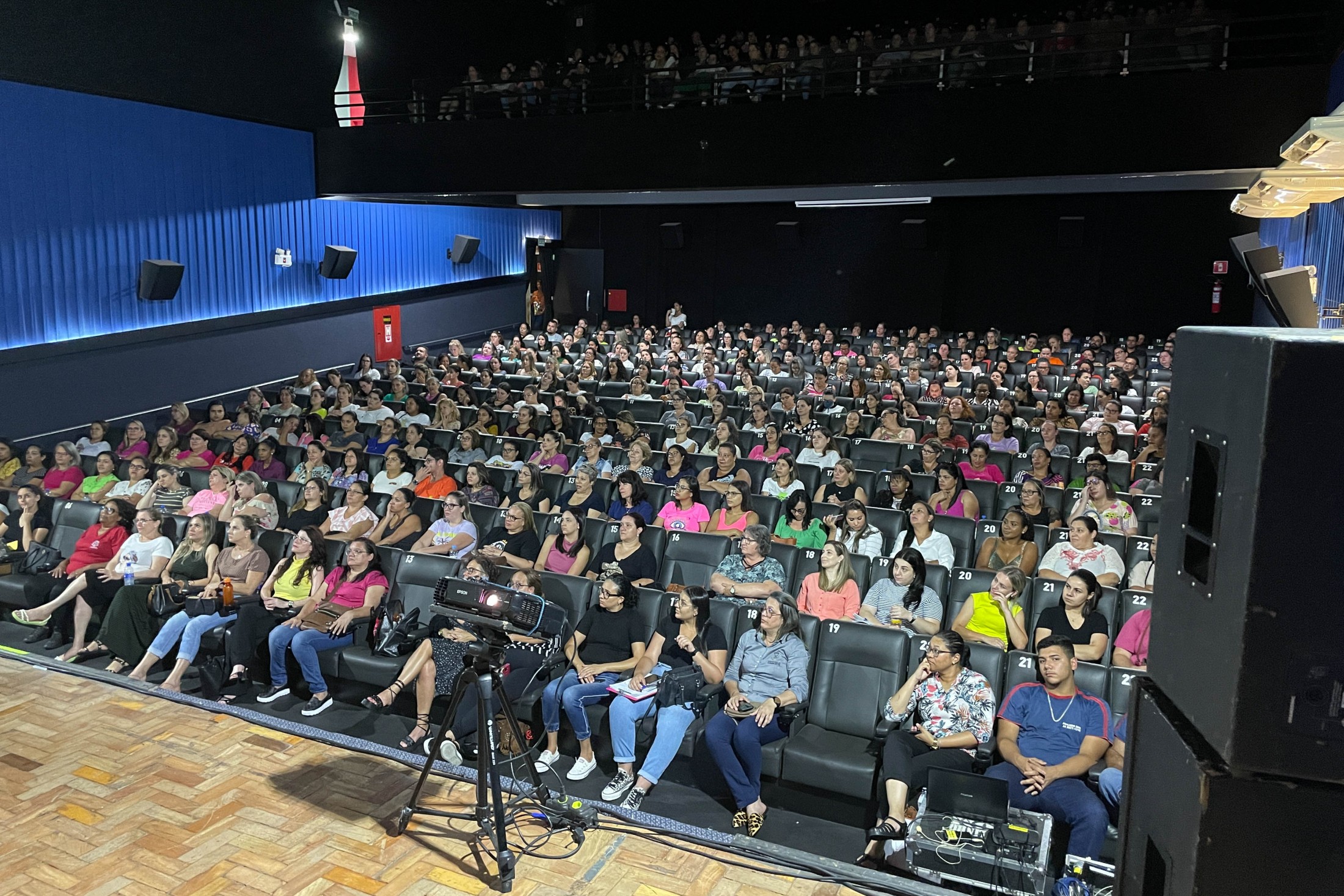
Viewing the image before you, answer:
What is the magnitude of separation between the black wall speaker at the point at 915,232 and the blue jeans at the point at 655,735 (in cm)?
1477

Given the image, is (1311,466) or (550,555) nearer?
(1311,466)

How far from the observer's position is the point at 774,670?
15.7 ft

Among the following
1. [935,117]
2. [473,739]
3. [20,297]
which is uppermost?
[935,117]

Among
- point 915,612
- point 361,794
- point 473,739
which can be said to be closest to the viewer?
point 361,794

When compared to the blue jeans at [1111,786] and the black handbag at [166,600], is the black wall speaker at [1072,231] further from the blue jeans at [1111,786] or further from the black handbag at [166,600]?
the black handbag at [166,600]

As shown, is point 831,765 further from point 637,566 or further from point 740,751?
point 637,566

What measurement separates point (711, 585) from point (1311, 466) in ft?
14.5

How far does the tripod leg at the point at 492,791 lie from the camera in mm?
3355

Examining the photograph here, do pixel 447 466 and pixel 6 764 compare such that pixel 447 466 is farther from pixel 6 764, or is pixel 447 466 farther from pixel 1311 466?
pixel 1311 466

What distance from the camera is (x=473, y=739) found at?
504cm

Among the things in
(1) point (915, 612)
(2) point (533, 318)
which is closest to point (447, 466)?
(1) point (915, 612)

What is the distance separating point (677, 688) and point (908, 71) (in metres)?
8.52

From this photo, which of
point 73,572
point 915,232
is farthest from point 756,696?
point 915,232

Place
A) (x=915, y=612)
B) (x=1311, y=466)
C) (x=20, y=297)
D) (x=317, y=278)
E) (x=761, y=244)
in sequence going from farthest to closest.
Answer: (x=761, y=244), (x=317, y=278), (x=20, y=297), (x=915, y=612), (x=1311, y=466)
